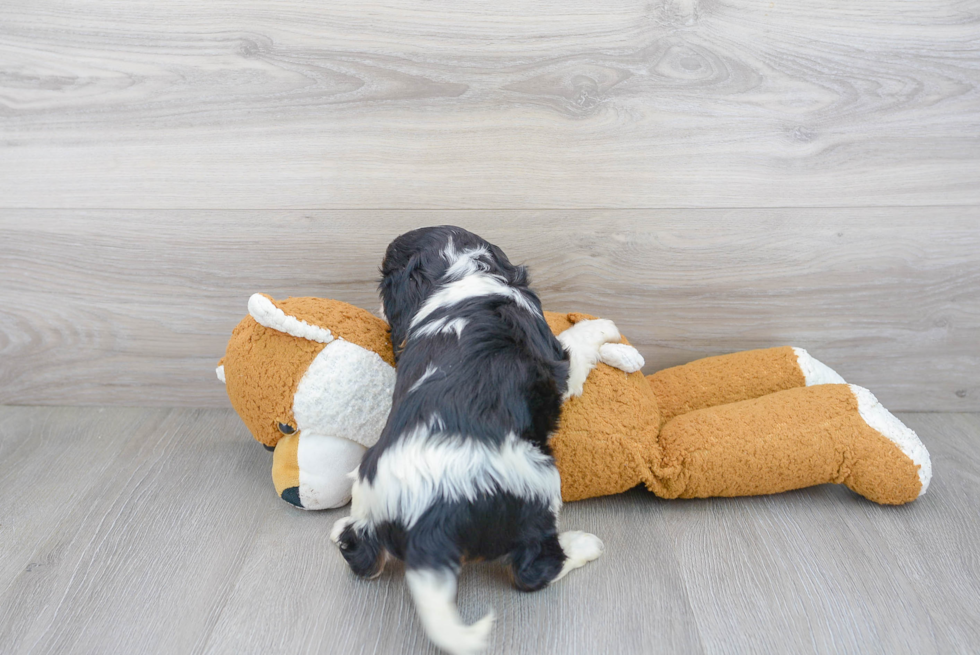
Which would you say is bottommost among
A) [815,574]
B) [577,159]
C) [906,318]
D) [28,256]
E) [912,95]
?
[815,574]

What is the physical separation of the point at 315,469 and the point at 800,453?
3.05ft

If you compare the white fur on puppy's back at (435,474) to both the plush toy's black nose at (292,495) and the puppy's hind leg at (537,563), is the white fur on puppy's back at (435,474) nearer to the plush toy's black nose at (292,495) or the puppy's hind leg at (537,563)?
the puppy's hind leg at (537,563)

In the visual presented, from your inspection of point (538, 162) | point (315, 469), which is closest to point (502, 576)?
point (315, 469)

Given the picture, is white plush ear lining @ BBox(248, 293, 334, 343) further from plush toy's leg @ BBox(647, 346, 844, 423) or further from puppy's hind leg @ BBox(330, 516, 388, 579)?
plush toy's leg @ BBox(647, 346, 844, 423)

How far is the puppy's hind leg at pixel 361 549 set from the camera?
3.54 ft

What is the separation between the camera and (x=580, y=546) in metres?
1.20

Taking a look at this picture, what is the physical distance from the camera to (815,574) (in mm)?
1154

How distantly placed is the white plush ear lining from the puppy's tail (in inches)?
19.8

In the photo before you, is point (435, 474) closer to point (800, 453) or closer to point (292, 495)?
point (292, 495)

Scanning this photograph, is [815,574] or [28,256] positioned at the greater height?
[28,256]

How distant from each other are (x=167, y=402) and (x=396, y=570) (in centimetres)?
93

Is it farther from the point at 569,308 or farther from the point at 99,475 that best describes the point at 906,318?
the point at 99,475

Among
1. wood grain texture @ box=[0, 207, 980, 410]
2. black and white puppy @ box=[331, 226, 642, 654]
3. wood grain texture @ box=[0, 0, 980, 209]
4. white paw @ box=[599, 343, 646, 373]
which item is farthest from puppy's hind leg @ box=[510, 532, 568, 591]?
wood grain texture @ box=[0, 0, 980, 209]

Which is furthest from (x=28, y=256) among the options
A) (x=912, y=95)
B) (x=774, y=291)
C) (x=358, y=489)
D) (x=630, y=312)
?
(x=912, y=95)
